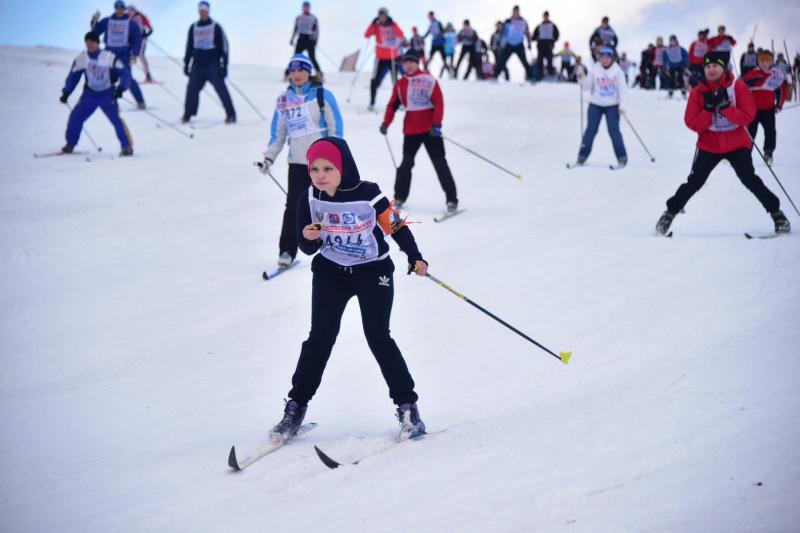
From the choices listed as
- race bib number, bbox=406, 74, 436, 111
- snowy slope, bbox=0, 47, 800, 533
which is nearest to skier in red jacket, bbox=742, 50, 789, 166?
snowy slope, bbox=0, 47, 800, 533


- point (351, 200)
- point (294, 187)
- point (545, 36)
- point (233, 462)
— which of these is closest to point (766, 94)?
point (294, 187)

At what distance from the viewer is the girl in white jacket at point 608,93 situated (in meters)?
10.4

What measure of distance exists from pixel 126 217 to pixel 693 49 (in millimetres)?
12986

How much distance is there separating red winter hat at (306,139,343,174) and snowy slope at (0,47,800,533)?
142 cm

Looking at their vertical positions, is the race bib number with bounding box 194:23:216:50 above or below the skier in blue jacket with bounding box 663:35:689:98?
below

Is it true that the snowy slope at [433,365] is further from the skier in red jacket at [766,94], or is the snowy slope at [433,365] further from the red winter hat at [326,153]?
the red winter hat at [326,153]

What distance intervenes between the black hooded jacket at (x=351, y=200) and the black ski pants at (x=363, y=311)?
0.12 feet

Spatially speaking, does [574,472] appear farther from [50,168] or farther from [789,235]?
[50,168]

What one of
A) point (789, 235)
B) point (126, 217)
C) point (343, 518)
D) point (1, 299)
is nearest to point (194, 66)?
point (126, 217)

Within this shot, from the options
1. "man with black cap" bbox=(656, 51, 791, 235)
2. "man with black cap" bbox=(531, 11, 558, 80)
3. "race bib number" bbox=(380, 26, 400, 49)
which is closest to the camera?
"man with black cap" bbox=(656, 51, 791, 235)

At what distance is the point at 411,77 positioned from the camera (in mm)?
8570

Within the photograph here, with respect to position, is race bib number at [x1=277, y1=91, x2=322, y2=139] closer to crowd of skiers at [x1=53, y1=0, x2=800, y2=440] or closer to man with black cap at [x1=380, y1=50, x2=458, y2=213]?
crowd of skiers at [x1=53, y1=0, x2=800, y2=440]

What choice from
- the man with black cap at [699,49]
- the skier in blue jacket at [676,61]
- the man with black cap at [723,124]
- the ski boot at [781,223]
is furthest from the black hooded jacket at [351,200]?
the skier in blue jacket at [676,61]

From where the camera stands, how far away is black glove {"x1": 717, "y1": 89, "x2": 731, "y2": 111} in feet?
21.0
